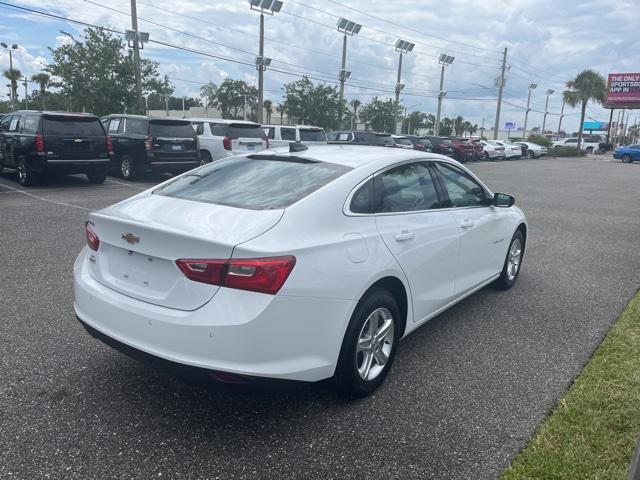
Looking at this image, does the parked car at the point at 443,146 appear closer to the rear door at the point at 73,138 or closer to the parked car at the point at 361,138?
the parked car at the point at 361,138

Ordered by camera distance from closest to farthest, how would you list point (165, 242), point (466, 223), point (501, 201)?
point (165, 242) < point (466, 223) < point (501, 201)

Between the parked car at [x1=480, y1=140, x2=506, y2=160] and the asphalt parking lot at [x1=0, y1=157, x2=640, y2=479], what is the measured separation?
33.9m

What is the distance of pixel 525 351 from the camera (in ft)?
14.0

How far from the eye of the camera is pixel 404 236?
3576 mm

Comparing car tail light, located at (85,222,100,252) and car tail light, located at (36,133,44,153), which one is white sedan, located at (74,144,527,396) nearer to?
car tail light, located at (85,222,100,252)

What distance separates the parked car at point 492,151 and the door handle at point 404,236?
35631 mm

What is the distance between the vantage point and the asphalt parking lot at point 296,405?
2.77m

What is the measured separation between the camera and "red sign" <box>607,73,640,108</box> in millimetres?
59688

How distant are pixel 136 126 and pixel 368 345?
509 inches

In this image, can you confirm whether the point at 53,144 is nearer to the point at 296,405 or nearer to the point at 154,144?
the point at 154,144

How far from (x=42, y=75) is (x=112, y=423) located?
79144mm

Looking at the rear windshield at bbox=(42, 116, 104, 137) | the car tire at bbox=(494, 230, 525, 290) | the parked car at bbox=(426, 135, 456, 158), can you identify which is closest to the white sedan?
the car tire at bbox=(494, 230, 525, 290)

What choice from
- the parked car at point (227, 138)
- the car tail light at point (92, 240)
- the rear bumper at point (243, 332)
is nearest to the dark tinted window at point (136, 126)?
the parked car at point (227, 138)

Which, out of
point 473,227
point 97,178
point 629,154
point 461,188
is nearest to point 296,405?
point 473,227
